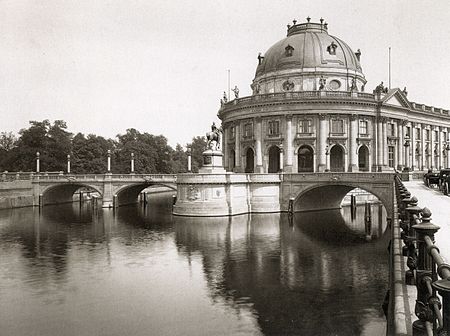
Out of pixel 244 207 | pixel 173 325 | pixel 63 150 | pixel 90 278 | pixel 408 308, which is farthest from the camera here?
pixel 63 150

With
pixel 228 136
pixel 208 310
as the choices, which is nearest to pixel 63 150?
pixel 228 136

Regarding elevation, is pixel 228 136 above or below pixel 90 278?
above

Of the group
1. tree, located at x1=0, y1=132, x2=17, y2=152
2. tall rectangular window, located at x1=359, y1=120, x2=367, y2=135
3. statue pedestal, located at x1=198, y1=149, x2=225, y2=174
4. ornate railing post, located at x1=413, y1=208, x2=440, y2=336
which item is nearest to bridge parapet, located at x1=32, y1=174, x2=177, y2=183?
statue pedestal, located at x1=198, y1=149, x2=225, y2=174

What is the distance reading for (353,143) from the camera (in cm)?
5628

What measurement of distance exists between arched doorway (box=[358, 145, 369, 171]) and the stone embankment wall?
46596mm

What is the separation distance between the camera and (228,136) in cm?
6419

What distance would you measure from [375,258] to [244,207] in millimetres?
22025

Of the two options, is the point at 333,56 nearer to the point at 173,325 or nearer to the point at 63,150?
the point at 63,150

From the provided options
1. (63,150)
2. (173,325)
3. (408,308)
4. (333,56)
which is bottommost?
(173,325)

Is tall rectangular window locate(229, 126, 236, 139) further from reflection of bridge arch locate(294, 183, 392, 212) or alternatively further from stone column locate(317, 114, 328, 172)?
reflection of bridge arch locate(294, 183, 392, 212)

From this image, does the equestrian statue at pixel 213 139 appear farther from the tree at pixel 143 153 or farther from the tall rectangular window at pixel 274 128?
the tree at pixel 143 153

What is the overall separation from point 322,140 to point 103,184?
2971cm

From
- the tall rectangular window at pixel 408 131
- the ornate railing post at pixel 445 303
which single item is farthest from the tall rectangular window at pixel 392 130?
the ornate railing post at pixel 445 303

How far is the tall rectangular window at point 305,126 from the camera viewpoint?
55.8 metres
